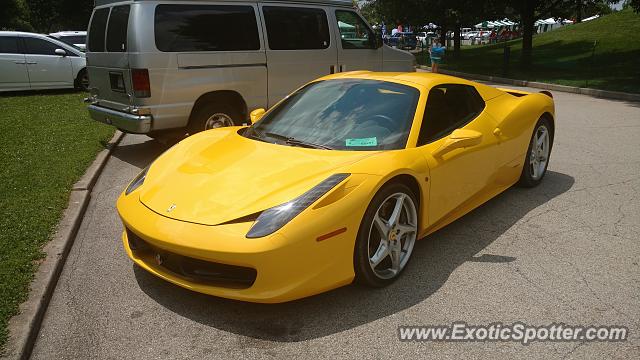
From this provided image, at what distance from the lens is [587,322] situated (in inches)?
117

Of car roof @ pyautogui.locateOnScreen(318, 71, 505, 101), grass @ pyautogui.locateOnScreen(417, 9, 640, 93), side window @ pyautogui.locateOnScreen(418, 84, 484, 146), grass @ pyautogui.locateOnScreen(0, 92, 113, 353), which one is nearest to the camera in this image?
grass @ pyautogui.locateOnScreen(0, 92, 113, 353)

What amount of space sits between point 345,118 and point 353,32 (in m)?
5.15

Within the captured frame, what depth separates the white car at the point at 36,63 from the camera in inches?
501

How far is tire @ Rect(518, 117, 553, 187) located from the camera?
5.18 metres

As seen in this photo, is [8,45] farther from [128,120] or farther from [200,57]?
[200,57]

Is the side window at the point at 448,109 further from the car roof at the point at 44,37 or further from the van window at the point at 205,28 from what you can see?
the car roof at the point at 44,37

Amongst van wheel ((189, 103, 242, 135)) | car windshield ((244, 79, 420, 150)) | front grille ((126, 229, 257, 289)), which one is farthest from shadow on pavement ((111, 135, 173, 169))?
front grille ((126, 229, 257, 289))

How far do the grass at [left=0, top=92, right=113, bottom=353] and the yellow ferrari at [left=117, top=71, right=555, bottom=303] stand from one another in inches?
30.5

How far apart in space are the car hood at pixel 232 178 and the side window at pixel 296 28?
399cm

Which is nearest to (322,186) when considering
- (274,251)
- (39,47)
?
(274,251)

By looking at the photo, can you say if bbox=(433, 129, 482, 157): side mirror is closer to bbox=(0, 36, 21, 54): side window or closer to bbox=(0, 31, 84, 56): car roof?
bbox=(0, 31, 84, 56): car roof

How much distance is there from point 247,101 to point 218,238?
15.8ft

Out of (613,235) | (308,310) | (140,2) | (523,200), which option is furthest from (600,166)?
(140,2)

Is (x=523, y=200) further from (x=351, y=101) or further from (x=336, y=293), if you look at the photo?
(x=336, y=293)
